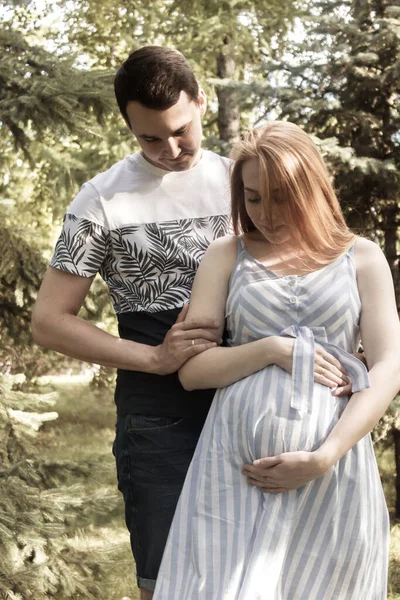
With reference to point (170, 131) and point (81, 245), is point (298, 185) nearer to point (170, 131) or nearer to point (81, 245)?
point (170, 131)

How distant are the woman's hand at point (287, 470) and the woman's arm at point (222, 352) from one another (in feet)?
0.72

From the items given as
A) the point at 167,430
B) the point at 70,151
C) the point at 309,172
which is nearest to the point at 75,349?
the point at 167,430

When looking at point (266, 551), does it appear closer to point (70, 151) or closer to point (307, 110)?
point (307, 110)

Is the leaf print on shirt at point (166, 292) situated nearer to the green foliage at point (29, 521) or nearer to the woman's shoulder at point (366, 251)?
the woman's shoulder at point (366, 251)

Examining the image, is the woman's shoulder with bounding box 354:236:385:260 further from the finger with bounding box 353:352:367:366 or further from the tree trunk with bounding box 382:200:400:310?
the tree trunk with bounding box 382:200:400:310

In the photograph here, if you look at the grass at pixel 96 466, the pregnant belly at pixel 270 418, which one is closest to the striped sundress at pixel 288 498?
the pregnant belly at pixel 270 418

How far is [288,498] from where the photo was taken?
2.09 metres

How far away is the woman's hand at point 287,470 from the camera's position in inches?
79.0

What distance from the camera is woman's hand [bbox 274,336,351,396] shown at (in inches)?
82.8

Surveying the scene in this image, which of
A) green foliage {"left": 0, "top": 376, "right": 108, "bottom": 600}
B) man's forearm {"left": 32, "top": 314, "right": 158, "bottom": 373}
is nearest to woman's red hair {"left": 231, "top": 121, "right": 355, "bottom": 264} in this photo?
man's forearm {"left": 32, "top": 314, "right": 158, "bottom": 373}

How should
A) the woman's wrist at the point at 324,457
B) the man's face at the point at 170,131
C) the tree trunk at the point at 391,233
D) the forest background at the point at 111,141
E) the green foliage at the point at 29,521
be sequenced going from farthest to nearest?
the tree trunk at the point at 391,233 → the forest background at the point at 111,141 → the green foliage at the point at 29,521 → the man's face at the point at 170,131 → the woman's wrist at the point at 324,457

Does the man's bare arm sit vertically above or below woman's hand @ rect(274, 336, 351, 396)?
below

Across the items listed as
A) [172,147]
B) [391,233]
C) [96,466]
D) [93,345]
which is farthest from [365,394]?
[391,233]

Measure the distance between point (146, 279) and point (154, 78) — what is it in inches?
23.5
